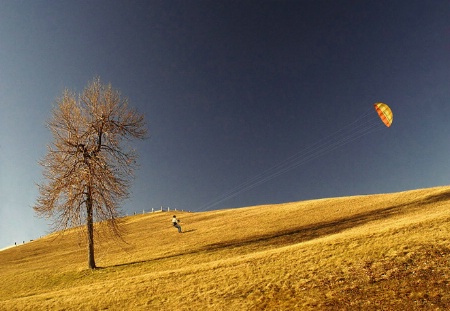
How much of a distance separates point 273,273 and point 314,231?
13.5 meters

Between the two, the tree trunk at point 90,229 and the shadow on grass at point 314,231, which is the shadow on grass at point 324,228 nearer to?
the shadow on grass at point 314,231

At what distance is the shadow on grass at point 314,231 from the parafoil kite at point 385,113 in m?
11.9

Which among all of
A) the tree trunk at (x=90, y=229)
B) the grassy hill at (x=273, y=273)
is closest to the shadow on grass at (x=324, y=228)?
the grassy hill at (x=273, y=273)

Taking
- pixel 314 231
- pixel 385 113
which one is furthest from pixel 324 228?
pixel 385 113

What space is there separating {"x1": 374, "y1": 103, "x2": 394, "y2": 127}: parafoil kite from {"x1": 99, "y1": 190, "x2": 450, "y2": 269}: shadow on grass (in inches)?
470

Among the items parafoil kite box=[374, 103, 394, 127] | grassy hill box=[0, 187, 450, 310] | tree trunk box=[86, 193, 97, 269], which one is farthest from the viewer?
parafoil kite box=[374, 103, 394, 127]

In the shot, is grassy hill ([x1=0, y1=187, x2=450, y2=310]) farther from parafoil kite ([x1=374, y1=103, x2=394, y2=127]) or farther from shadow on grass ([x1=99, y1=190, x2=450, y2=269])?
parafoil kite ([x1=374, y1=103, x2=394, y2=127])

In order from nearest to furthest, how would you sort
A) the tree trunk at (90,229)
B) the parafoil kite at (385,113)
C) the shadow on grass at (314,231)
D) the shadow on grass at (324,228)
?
1. the tree trunk at (90,229)
2. the shadow on grass at (314,231)
3. the shadow on grass at (324,228)
4. the parafoil kite at (385,113)

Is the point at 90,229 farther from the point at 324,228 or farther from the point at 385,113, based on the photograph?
the point at 385,113

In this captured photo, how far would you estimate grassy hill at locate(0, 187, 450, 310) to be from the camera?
13.5 m

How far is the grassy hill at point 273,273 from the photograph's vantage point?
13.5 metres

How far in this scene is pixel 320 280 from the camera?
1545 centimetres

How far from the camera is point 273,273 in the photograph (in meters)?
17.7

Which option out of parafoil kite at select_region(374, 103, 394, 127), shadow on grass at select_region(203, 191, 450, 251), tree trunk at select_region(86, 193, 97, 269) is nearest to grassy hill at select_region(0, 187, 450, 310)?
shadow on grass at select_region(203, 191, 450, 251)
